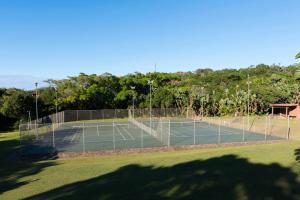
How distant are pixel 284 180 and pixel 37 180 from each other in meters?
9.84

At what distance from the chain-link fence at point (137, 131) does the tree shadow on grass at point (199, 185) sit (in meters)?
13.6

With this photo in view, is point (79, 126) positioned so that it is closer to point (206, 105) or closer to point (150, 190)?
point (206, 105)

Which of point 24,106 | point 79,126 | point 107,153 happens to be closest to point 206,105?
point 79,126

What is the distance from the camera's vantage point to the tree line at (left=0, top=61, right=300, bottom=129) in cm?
5360

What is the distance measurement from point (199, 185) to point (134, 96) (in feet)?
186

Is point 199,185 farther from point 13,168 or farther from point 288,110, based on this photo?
point 288,110

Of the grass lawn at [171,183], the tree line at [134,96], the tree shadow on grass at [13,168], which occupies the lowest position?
the tree shadow on grass at [13,168]

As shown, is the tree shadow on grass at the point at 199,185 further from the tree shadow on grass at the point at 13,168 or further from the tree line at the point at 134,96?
the tree line at the point at 134,96

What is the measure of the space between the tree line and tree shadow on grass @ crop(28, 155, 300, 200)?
140 feet

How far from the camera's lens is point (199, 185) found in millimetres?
10242

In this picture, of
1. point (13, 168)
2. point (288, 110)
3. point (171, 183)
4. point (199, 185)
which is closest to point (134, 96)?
point (288, 110)

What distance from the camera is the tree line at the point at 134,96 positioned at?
176 ft

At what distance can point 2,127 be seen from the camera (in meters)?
51.7

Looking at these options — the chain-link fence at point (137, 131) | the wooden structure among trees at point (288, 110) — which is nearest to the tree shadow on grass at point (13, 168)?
the chain-link fence at point (137, 131)
